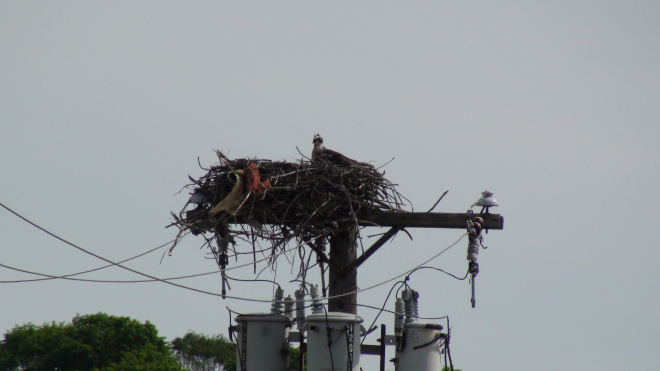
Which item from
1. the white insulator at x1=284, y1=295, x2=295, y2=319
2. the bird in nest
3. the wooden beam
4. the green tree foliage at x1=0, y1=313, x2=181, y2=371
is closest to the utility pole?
the wooden beam

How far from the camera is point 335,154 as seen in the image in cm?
1283

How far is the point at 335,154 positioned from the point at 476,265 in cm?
262

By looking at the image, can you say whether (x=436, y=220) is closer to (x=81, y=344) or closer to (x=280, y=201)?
(x=280, y=201)

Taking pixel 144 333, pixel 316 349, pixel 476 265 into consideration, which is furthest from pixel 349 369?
pixel 144 333

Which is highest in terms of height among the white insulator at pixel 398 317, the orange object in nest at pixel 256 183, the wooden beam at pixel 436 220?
the orange object in nest at pixel 256 183

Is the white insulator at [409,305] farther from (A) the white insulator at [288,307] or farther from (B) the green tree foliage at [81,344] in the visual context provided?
(B) the green tree foliage at [81,344]

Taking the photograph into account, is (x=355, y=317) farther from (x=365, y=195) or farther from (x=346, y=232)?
(x=365, y=195)

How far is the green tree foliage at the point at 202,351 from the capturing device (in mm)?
59297

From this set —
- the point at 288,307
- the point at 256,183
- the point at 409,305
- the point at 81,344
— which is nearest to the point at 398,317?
the point at 409,305

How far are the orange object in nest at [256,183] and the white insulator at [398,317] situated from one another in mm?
1866

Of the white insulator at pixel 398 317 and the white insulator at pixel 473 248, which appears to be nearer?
the white insulator at pixel 398 317

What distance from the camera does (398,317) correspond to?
33.8 ft

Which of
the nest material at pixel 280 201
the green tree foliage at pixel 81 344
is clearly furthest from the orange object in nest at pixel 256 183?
the green tree foliage at pixel 81 344

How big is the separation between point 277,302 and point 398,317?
1072 mm
